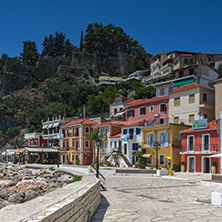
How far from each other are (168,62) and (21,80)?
61082mm

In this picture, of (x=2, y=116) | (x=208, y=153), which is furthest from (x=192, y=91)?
(x=2, y=116)

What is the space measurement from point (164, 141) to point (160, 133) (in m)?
1.56

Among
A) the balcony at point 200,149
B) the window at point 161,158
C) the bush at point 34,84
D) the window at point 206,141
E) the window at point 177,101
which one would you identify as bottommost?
the window at point 161,158

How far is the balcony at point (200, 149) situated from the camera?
32688 millimetres

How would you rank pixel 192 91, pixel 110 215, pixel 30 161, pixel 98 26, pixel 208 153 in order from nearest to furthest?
pixel 110 215 → pixel 208 153 → pixel 192 91 → pixel 30 161 → pixel 98 26

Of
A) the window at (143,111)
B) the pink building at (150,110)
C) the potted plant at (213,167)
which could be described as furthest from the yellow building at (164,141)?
the window at (143,111)

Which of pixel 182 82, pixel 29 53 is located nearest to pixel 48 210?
pixel 182 82

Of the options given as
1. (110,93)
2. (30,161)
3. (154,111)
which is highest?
(110,93)

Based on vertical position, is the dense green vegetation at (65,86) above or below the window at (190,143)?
above

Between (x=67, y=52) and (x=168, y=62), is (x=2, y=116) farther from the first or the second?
(x=168, y=62)

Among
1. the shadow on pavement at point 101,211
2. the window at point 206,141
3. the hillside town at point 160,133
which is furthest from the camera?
the hillside town at point 160,133

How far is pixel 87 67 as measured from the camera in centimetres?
11506

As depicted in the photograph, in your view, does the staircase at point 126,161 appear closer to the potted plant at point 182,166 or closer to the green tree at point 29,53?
the potted plant at point 182,166

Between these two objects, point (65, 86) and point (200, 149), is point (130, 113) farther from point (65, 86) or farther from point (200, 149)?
point (65, 86)
